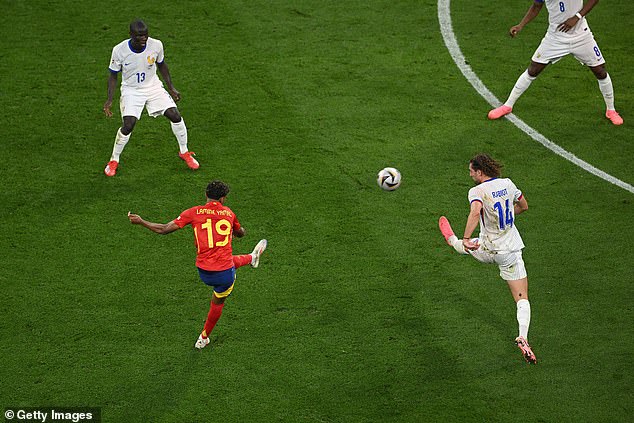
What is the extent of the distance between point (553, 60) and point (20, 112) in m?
8.13

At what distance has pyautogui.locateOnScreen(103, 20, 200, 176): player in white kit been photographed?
496 inches

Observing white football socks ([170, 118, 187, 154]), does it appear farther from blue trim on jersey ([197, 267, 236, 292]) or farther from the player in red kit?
blue trim on jersey ([197, 267, 236, 292])

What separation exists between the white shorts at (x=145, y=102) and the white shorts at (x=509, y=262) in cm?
518

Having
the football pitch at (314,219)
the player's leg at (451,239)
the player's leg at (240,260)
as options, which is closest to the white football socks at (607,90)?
the football pitch at (314,219)

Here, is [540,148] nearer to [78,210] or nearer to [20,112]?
[78,210]

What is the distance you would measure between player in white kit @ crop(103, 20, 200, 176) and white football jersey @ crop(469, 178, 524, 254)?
16.0ft

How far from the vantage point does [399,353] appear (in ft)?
33.1


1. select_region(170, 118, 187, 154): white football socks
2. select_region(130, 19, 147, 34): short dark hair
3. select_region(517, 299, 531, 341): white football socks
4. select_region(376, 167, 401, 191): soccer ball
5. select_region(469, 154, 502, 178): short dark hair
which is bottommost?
select_region(170, 118, 187, 154): white football socks

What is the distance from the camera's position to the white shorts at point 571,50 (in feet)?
44.7

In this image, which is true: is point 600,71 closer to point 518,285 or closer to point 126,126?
point 518,285

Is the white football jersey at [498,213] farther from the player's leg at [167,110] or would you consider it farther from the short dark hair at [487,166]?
the player's leg at [167,110]

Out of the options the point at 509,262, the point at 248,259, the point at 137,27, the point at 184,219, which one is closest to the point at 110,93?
the point at 137,27

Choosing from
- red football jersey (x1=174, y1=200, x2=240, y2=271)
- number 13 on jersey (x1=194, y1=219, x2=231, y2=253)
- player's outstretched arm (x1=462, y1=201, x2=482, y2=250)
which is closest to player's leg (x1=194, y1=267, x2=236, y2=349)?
red football jersey (x1=174, y1=200, x2=240, y2=271)

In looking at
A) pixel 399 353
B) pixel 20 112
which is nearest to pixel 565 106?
pixel 399 353
